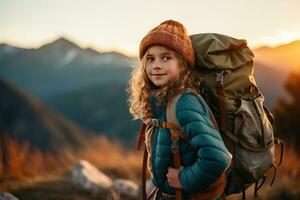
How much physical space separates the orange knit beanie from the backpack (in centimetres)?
10

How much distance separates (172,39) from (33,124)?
89.9m

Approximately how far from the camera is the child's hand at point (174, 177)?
2.38m

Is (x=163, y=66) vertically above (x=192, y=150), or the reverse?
(x=163, y=66)

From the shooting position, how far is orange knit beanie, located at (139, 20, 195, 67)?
2.50 m

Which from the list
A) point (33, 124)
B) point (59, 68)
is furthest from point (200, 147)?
point (59, 68)

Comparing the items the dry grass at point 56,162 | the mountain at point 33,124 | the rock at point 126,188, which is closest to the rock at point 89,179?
the rock at point 126,188

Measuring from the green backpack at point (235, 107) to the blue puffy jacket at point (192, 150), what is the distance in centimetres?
21

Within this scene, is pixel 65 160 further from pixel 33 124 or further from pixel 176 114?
pixel 33 124

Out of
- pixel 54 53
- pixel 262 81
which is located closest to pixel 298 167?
pixel 262 81

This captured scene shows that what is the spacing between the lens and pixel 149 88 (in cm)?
266

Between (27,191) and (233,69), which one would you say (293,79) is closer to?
(27,191)

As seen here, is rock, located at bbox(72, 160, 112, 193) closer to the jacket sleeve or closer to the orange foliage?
the orange foliage

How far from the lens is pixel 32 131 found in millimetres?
87750

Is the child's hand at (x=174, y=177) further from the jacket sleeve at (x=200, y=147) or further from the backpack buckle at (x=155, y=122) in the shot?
the backpack buckle at (x=155, y=122)
